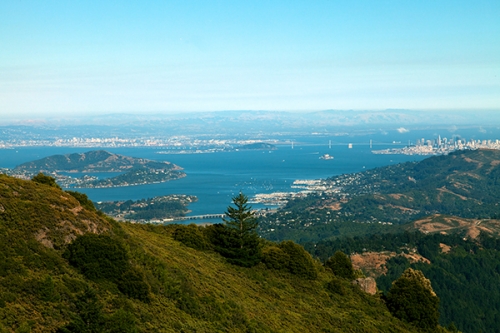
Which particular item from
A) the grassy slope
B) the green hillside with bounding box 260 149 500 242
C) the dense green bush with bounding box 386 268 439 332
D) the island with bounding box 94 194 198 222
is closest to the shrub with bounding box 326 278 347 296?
the grassy slope

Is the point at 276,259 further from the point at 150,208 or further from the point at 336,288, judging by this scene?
the point at 150,208

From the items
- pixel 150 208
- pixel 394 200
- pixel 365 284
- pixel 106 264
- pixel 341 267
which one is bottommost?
pixel 394 200

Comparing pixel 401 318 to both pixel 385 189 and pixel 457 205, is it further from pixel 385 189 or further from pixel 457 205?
pixel 385 189

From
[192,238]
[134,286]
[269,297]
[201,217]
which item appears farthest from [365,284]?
[201,217]

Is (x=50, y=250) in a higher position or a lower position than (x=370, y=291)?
higher

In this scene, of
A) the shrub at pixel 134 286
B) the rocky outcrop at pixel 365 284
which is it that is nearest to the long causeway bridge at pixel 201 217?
the rocky outcrop at pixel 365 284

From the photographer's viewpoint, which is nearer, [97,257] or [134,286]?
[134,286]

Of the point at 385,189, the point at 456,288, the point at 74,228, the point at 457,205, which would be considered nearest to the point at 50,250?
the point at 74,228
